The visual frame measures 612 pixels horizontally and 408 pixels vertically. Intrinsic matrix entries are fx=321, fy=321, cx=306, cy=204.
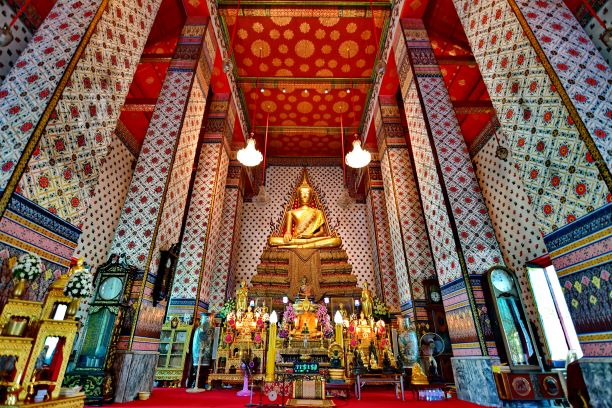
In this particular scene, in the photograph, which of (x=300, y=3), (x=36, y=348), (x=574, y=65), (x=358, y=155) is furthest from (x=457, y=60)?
(x=36, y=348)

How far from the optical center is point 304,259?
35.1 feet

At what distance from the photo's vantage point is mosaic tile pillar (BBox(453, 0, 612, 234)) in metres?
2.88

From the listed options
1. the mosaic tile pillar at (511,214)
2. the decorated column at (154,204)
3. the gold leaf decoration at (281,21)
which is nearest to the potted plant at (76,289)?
the decorated column at (154,204)

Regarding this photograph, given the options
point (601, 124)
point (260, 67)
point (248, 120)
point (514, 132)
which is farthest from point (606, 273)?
point (248, 120)

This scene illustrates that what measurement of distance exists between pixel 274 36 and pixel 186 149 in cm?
477

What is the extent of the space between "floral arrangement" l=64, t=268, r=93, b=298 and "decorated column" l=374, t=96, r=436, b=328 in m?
5.90

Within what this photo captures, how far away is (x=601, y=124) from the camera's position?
2836 mm

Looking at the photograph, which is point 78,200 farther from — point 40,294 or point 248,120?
point 248,120

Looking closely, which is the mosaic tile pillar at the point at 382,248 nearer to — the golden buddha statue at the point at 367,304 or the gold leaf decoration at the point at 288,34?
the golden buddha statue at the point at 367,304

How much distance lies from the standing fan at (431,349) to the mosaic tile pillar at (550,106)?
11.0 feet

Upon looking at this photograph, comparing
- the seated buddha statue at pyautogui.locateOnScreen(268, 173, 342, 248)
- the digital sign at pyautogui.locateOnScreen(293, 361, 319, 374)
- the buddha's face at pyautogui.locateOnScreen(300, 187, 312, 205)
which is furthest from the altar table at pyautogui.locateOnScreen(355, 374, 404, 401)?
the buddha's face at pyautogui.locateOnScreen(300, 187, 312, 205)

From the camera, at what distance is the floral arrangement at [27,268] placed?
2693mm

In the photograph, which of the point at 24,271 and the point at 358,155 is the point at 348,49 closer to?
the point at 358,155

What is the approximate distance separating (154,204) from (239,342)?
381cm
